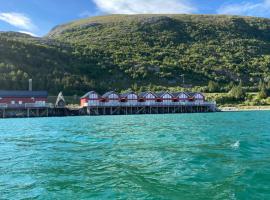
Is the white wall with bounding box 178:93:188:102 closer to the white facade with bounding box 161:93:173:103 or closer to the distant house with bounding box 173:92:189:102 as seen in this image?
the distant house with bounding box 173:92:189:102

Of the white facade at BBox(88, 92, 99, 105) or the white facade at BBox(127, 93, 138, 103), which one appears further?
the white facade at BBox(127, 93, 138, 103)

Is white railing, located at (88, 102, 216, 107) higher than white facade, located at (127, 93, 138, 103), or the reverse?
white facade, located at (127, 93, 138, 103)

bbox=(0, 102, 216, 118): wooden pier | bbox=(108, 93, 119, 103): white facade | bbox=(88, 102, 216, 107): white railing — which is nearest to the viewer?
bbox=(0, 102, 216, 118): wooden pier

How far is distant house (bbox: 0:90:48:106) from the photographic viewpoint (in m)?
103

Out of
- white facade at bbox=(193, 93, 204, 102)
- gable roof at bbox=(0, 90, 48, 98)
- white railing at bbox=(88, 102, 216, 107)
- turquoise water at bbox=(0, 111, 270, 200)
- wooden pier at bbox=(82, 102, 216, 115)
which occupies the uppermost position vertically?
gable roof at bbox=(0, 90, 48, 98)

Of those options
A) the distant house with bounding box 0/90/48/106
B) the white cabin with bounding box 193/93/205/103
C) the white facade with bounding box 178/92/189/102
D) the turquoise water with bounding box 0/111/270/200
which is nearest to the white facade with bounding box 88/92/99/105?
the distant house with bounding box 0/90/48/106

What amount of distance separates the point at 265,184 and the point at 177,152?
9194 mm

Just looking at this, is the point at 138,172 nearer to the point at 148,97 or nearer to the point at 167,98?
the point at 148,97

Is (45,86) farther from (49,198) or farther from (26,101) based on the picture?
(49,198)

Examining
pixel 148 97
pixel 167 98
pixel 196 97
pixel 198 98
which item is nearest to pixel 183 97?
pixel 196 97

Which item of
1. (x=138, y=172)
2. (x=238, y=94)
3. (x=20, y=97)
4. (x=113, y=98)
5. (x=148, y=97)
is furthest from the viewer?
(x=238, y=94)

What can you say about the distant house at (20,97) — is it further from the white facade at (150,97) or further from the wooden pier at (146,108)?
the white facade at (150,97)

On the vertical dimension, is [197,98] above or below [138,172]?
above

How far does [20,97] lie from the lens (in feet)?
346
